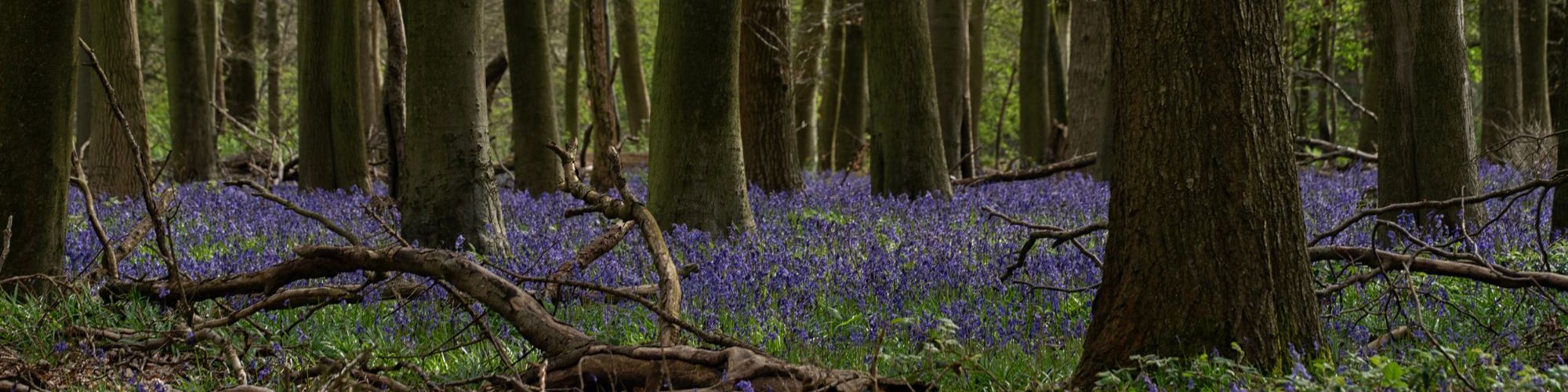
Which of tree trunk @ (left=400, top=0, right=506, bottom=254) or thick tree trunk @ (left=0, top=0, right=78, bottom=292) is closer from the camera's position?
thick tree trunk @ (left=0, top=0, right=78, bottom=292)

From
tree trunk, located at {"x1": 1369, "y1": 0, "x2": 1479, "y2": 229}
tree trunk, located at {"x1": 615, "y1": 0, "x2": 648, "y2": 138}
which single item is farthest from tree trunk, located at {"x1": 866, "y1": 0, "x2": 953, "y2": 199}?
tree trunk, located at {"x1": 615, "y1": 0, "x2": 648, "y2": 138}

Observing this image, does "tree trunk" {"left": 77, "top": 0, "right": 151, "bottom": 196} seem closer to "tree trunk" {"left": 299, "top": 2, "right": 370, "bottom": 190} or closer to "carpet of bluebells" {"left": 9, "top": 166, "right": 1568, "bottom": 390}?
"tree trunk" {"left": 299, "top": 2, "right": 370, "bottom": 190}

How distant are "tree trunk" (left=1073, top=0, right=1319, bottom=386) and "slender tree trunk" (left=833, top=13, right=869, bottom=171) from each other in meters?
14.4

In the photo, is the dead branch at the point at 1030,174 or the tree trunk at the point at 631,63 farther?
the tree trunk at the point at 631,63

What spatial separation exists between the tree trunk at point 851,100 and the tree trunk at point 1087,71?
136 inches

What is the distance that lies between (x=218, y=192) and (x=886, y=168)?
20.9 ft

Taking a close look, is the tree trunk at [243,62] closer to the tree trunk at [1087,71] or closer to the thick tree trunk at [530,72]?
the thick tree trunk at [530,72]

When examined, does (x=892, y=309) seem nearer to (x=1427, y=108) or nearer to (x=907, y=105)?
(x=1427, y=108)

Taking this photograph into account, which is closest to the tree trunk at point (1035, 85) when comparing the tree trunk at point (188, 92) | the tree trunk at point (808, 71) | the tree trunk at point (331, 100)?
the tree trunk at point (808, 71)

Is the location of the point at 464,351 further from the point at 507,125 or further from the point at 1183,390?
the point at 507,125

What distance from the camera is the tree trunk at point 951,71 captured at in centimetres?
1352

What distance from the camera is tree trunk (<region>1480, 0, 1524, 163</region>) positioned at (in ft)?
44.9

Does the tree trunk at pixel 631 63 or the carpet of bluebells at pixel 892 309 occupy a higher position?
the tree trunk at pixel 631 63

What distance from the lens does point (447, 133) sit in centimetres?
757
